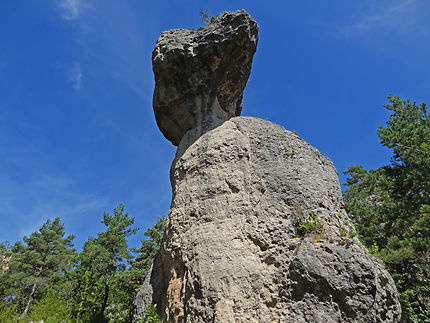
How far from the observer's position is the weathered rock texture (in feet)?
17.6

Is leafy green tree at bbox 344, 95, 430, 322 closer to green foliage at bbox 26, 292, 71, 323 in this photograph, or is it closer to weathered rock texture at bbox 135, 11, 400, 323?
weathered rock texture at bbox 135, 11, 400, 323

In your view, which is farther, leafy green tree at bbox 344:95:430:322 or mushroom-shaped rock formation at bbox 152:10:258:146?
leafy green tree at bbox 344:95:430:322

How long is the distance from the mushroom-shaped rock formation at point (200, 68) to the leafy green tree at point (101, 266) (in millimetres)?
10204

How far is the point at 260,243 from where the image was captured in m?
6.37

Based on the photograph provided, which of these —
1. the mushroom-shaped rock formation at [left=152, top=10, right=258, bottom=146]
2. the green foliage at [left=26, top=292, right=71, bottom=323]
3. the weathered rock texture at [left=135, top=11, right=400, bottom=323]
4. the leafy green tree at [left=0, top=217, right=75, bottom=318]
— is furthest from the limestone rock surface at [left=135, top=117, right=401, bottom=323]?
the leafy green tree at [left=0, top=217, right=75, bottom=318]

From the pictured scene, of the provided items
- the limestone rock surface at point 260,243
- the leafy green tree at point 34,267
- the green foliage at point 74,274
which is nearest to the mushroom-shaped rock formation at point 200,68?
the limestone rock surface at point 260,243

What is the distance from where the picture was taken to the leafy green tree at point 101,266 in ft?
49.4

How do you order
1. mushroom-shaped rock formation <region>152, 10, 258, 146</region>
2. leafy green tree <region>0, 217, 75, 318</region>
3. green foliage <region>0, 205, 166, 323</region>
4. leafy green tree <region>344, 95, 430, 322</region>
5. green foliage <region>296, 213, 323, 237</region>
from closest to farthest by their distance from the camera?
green foliage <region>296, 213, 323, 237</region>, mushroom-shaped rock formation <region>152, 10, 258, 146</region>, leafy green tree <region>344, 95, 430, 322</region>, green foliage <region>0, 205, 166, 323</region>, leafy green tree <region>0, 217, 75, 318</region>

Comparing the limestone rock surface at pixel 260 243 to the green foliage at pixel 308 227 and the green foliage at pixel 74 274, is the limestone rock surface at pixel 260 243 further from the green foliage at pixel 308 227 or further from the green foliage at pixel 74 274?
the green foliage at pixel 74 274

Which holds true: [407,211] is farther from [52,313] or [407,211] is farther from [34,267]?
[34,267]

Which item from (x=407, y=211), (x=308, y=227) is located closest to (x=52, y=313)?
(x=308, y=227)

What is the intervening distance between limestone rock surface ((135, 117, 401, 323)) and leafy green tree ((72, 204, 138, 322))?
878cm

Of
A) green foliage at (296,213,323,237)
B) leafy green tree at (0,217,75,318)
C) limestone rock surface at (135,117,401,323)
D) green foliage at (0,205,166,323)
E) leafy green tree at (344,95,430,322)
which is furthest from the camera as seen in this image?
leafy green tree at (0,217,75,318)

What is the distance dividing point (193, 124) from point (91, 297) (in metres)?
11.3
